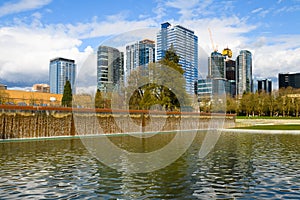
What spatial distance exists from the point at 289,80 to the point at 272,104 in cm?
10590

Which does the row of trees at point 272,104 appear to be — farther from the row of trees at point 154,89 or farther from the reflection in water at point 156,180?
the reflection in water at point 156,180

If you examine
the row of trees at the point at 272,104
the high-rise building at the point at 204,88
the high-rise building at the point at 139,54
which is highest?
the high-rise building at the point at 139,54

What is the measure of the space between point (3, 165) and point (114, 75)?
3331cm

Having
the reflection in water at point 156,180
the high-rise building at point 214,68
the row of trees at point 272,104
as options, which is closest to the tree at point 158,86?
the high-rise building at point 214,68

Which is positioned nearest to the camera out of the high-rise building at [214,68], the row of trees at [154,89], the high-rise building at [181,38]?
the high-rise building at [181,38]

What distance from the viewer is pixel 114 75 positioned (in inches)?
1790

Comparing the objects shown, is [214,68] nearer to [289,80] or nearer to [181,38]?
[181,38]

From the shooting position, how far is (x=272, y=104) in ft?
282

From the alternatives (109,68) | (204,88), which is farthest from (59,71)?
(109,68)

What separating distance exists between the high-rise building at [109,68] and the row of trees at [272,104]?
47625 mm

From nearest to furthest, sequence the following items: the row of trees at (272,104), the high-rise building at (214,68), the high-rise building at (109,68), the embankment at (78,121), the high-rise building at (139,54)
Result: the embankment at (78,121) < the high-rise building at (109,68) < the high-rise building at (139,54) < the high-rise building at (214,68) < the row of trees at (272,104)

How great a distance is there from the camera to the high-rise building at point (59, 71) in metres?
73.4

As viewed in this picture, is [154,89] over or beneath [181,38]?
beneath

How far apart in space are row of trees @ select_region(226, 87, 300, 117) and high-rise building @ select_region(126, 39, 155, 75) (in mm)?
48739
